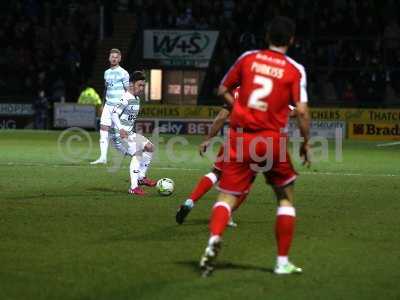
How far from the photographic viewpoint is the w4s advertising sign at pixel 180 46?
118 feet

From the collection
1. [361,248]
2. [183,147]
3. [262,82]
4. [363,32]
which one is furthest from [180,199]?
[363,32]

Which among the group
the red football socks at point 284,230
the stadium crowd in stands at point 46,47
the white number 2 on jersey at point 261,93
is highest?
the stadium crowd in stands at point 46,47

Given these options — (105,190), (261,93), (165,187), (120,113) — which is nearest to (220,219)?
(261,93)

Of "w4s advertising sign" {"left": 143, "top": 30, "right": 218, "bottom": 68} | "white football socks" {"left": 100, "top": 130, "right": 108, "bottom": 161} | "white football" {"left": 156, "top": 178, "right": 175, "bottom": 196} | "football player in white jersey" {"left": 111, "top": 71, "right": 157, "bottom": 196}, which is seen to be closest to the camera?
"white football" {"left": 156, "top": 178, "right": 175, "bottom": 196}

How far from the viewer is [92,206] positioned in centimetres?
1286

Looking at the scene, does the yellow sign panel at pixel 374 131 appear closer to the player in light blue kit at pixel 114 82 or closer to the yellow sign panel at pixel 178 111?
the yellow sign panel at pixel 178 111

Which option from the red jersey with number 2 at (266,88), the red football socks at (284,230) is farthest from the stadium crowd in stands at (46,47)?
the red football socks at (284,230)

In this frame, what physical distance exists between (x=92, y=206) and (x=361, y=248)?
15.0 feet

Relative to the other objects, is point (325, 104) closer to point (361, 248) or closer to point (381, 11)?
point (381, 11)

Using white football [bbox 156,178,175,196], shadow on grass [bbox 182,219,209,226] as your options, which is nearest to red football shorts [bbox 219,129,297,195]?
shadow on grass [bbox 182,219,209,226]

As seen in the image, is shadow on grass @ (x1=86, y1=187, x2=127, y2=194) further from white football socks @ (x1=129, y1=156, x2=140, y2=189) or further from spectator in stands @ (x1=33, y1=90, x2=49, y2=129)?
spectator in stands @ (x1=33, y1=90, x2=49, y2=129)

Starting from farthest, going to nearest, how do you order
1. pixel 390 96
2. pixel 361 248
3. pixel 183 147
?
pixel 390 96
pixel 183 147
pixel 361 248

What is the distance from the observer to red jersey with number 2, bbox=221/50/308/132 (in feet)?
26.2

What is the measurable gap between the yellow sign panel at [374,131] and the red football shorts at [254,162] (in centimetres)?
2358
